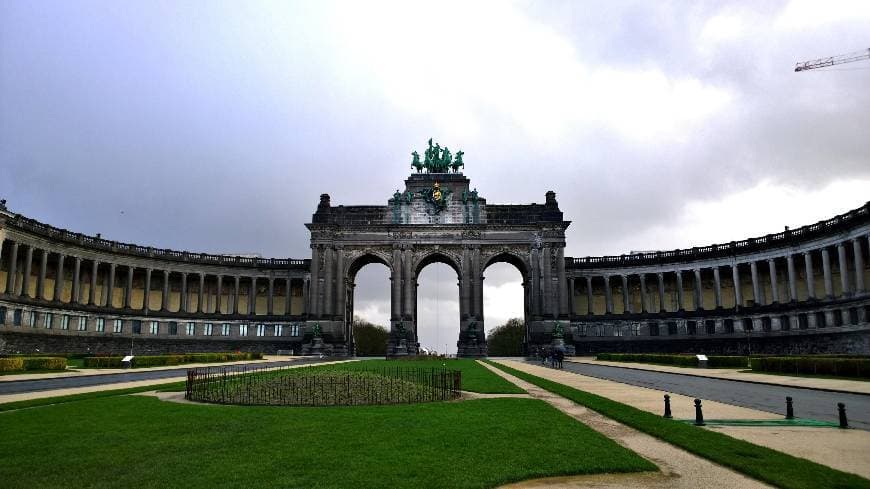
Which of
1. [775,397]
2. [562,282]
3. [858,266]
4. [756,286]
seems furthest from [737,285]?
[775,397]

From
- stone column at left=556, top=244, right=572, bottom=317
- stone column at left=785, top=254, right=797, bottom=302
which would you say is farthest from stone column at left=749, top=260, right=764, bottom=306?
stone column at left=556, top=244, right=572, bottom=317

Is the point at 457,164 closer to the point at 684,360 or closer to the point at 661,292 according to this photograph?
the point at 661,292

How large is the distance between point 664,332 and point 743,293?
512 inches

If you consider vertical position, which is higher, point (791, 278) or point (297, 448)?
point (791, 278)

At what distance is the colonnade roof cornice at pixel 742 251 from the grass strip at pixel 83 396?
223 feet

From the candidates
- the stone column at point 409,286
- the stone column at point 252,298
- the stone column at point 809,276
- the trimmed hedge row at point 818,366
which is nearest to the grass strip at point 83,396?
the trimmed hedge row at point 818,366

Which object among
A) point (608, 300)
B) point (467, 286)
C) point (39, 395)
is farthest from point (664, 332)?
point (39, 395)

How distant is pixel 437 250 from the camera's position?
311 feet

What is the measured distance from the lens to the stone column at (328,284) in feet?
301

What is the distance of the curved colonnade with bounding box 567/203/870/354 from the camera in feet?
216

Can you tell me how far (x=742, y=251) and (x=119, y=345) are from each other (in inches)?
3537

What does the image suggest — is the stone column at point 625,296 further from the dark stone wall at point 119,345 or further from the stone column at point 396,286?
the dark stone wall at point 119,345

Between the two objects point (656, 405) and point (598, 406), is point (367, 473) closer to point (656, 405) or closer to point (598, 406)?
point (598, 406)

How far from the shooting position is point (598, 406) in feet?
66.5
